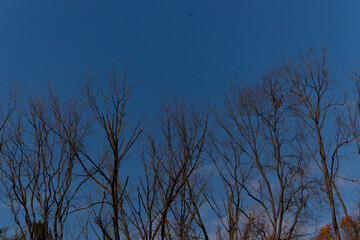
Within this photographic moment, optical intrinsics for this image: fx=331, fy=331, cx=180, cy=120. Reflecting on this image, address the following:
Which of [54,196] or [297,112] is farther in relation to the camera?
[297,112]

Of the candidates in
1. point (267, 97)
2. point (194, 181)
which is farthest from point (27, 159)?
point (267, 97)

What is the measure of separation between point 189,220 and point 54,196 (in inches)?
145

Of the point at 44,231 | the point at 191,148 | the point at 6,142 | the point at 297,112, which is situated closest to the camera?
the point at 191,148

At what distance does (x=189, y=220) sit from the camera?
919 cm

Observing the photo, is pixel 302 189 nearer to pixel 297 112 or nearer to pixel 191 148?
pixel 297 112

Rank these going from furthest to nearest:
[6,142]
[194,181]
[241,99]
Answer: [241,99]
[194,181]
[6,142]

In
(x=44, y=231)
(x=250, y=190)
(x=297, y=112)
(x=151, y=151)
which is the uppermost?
(x=297, y=112)

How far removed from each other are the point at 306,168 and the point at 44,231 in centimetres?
749

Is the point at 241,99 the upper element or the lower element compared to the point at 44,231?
upper

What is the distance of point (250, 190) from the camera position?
9.39 metres

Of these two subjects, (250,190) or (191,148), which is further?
(250,190)

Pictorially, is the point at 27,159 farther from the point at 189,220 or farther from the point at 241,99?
the point at 241,99

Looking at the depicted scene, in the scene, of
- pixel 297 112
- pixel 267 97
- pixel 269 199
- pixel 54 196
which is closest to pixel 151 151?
pixel 54 196

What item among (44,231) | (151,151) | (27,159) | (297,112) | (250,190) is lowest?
(44,231)
